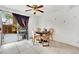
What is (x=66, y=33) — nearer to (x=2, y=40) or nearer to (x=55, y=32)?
(x=55, y=32)

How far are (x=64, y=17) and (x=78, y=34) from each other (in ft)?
4.57

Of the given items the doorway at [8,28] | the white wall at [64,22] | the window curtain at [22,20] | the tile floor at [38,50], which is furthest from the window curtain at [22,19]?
the tile floor at [38,50]

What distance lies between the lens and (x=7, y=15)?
549cm

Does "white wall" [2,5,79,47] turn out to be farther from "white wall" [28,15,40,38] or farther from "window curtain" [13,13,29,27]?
"window curtain" [13,13,29,27]

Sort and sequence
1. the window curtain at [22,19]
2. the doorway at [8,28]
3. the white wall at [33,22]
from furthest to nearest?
the white wall at [33,22] → the window curtain at [22,19] → the doorway at [8,28]

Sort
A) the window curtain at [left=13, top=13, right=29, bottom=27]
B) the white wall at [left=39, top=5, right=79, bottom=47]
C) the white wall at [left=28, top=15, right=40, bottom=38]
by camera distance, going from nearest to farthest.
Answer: the white wall at [left=39, top=5, right=79, bottom=47] < the window curtain at [left=13, top=13, right=29, bottom=27] < the white wall at [left=28, top=15, right=40, bottom=38]

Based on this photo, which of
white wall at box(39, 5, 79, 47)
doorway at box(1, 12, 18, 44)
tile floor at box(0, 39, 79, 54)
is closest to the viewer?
tile floor at box(0, 39, 79, 54)

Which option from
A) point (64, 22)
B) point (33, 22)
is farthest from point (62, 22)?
point (33, 22)

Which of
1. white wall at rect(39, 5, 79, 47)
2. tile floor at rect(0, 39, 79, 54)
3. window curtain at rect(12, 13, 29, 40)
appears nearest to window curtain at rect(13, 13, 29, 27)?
window curtain at rect(12, 13, 29, 40)

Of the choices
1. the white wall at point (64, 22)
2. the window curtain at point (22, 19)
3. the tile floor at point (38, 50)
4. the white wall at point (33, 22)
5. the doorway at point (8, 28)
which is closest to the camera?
the tile floor at point (38, 50)

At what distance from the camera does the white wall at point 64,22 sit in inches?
189

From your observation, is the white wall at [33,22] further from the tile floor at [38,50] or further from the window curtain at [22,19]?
the tile floor at [38,50]

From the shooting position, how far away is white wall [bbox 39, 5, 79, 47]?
4805mm

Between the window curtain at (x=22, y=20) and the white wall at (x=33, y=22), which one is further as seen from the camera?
the white wall at (x=33, y=22)
